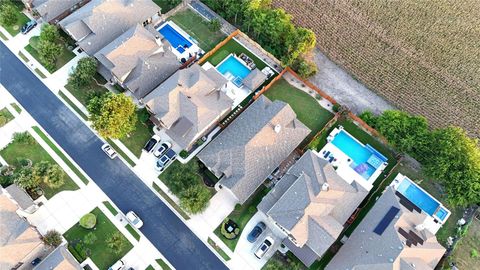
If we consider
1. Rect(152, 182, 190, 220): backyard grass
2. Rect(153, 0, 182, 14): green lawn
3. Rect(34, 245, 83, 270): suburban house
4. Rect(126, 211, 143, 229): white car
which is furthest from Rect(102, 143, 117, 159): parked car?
Rect(153, 0, 182, 14): green lawn

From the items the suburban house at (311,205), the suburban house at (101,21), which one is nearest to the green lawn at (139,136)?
the suburban house at (101,21)

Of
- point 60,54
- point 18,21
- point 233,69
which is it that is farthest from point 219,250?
point 18,21

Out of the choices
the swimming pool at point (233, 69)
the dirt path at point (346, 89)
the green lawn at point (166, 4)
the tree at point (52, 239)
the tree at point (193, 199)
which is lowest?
the tree at point (52, 239)

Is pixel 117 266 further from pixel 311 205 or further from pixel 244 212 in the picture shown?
pixel 311 205

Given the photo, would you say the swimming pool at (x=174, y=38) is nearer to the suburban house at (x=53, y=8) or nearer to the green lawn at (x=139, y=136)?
the green lawn at (x=139, y=136)

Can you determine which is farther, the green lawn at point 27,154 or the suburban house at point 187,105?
the suburban house at point 187,105

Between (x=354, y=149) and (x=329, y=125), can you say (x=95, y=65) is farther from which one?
(x=354, y=149)

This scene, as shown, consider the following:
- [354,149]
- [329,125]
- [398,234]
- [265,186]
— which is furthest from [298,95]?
[398,234]
